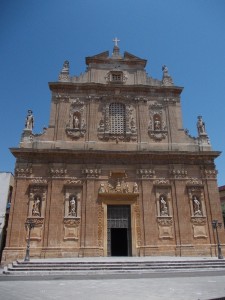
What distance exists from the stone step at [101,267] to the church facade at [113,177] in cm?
391

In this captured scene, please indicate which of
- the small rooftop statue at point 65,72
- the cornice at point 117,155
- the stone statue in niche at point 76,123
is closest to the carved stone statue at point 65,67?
the small rooftop statue at point 65,72

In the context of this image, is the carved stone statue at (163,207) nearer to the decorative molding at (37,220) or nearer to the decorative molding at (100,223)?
the decorative molding at (100,223)

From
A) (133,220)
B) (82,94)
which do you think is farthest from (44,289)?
(82,94)

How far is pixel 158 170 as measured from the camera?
67.8 ft

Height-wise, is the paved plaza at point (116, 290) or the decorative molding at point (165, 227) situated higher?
the decorative molding at point (165, 227)

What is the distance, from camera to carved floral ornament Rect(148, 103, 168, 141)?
21859 millimetres

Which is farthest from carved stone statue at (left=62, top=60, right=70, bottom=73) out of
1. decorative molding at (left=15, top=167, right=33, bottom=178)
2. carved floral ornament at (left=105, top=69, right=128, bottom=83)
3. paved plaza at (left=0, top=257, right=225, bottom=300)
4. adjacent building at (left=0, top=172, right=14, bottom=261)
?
paved plaza at (left=0, top=257, right=225, bottom=300)

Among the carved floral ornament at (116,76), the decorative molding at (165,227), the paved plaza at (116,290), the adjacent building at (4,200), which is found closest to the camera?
the paved plaza at (116,290)

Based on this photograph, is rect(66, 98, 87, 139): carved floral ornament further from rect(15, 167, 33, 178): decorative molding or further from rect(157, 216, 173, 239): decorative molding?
rect(157, 216, 173, 239): decorative molding

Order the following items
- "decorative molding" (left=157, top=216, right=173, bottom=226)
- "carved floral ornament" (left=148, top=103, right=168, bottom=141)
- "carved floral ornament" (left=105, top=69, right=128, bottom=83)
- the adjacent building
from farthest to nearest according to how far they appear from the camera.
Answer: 1. "carved floral ornament" (left=105, top=69, right=128, bottom=83)
2. "carved floral ornament" (left=148, top=103, right=168, bottom=141)
3. the adjacent building
4. "decorative molding" (left=157, top=216, right=173, bottom=226)

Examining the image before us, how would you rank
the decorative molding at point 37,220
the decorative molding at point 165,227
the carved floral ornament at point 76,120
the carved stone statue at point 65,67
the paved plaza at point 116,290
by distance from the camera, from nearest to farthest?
1. the paved plaza at point 116,290
2. the decorative molding at point 37,220
3. the decorative molding at point 165,227
4. the carved floral ornament at point 76,120
5. the carved stone statue at point 65,67

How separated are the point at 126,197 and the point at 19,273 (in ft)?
29.8

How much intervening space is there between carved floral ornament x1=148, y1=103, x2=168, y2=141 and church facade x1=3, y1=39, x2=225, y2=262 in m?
0.08

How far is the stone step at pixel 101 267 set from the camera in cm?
1337
